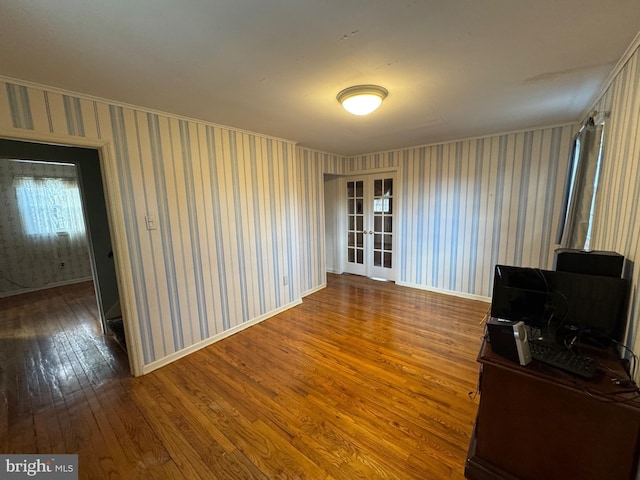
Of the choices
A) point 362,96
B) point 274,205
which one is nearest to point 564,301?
point 362,96

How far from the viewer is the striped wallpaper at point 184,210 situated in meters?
2.04

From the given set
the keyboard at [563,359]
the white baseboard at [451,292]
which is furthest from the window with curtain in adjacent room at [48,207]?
the keyboard at [563,359]

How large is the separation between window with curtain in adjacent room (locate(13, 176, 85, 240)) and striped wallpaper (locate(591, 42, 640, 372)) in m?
6.92

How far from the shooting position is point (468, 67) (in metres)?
1.71

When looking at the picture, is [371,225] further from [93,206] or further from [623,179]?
[93,206]

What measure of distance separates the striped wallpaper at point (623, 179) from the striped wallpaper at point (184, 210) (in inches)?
124

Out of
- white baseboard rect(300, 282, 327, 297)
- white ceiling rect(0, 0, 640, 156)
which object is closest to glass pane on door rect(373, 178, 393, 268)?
white baseboard rect(300, 282, 327, 297)

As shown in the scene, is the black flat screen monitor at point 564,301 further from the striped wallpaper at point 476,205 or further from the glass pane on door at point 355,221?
the glass pane on door at point 355,221

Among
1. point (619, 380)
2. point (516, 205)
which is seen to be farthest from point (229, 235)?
point (516, 205)

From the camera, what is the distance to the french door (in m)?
4.72

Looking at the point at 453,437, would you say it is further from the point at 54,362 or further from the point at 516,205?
the point at 54,362

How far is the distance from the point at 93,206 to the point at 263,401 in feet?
9.92

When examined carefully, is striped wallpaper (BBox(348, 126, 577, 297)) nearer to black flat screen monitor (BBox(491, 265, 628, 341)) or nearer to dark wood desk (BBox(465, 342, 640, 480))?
black flat screen monitor (BBox(491, 265, 628, 341))

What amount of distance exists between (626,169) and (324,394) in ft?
8.25
